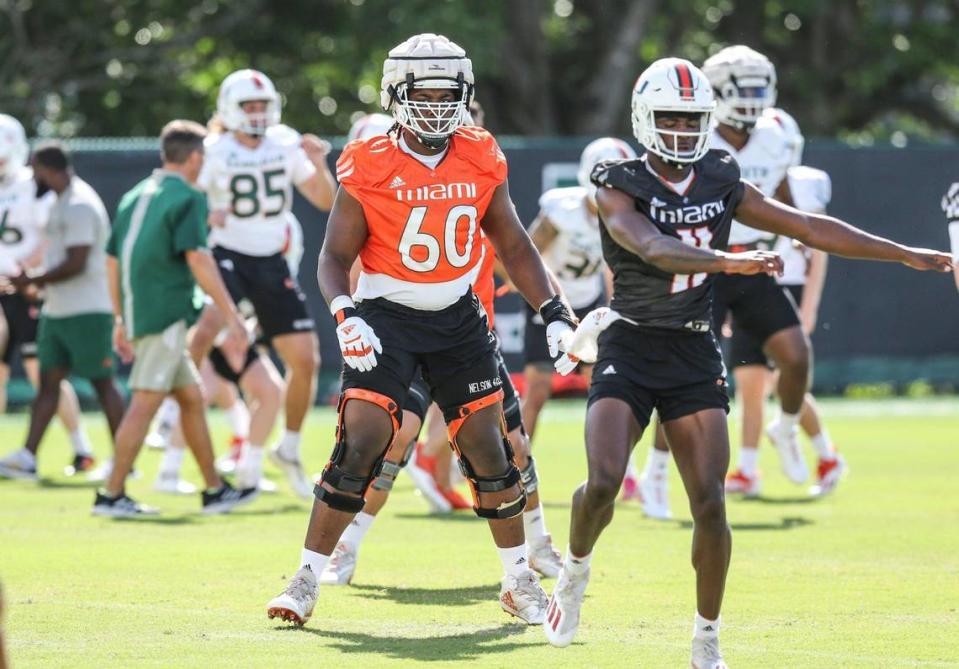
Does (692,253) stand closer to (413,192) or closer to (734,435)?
(413,192)

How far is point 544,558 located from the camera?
836 cm

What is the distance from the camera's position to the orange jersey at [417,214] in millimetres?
6984

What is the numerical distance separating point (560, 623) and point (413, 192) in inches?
69.4

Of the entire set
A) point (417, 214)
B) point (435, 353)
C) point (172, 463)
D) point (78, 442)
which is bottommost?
point (78, 442)

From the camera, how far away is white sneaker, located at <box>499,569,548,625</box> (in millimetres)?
7238

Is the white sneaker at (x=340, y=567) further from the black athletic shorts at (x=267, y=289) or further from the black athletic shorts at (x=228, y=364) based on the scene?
the black athletic shorts at (x=228, y=364)

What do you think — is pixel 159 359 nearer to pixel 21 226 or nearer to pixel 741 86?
pixel 21 226

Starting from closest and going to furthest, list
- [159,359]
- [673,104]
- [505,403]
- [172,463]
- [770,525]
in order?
[673,104] < [505,403] < [770,525] < [159,359] < [172,463]

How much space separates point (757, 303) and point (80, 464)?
555 cm

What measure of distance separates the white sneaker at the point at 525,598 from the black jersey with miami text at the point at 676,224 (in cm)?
124

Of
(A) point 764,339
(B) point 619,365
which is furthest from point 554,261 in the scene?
(B) point 619,365

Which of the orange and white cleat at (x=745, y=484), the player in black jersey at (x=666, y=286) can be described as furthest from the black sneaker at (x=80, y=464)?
the player in black jersey at (x=666, y=286)

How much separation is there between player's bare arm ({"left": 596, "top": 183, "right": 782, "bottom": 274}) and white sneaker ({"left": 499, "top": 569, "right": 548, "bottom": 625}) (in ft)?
4.97

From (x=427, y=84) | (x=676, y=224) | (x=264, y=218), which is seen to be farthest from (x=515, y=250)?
(x=264, y=218)
